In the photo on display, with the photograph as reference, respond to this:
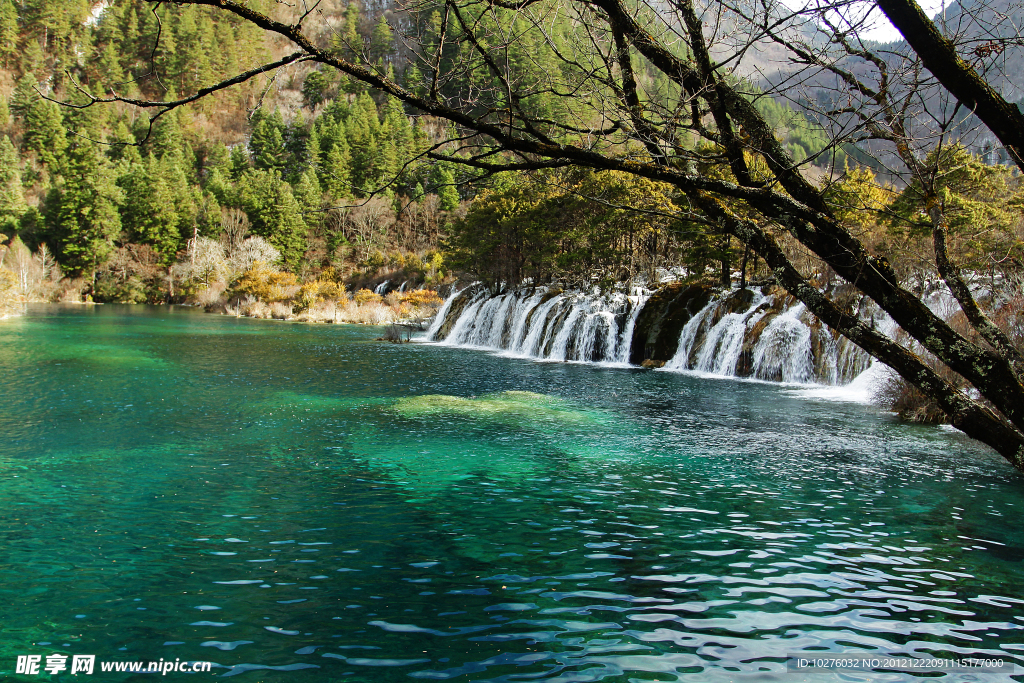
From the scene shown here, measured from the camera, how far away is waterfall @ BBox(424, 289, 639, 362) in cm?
2597

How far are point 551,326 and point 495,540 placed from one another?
2131cm

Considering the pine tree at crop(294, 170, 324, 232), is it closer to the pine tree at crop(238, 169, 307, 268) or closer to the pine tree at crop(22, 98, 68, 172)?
the pine tree at crop(238, 169, 307, 268)

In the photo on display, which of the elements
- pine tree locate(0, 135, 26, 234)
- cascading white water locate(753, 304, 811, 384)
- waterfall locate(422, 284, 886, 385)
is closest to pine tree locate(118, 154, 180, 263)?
pine tree locate(0, 135, 26, 234)

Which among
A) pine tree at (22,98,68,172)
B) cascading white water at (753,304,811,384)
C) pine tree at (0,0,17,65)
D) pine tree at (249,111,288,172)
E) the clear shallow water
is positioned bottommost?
the clear shallow water

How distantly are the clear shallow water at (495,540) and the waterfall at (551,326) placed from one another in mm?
11955

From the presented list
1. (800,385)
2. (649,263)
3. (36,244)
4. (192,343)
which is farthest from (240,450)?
(36,244)

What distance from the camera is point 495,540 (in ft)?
21.8

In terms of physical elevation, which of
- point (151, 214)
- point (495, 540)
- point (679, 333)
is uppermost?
point (151, 214)

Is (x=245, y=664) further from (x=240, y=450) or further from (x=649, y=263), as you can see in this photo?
(x=649, y=263)

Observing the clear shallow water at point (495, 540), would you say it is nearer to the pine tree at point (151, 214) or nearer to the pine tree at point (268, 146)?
the pine tree at point (151, 214)

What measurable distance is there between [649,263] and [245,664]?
29.8 m

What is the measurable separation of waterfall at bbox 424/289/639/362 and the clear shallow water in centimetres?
1195

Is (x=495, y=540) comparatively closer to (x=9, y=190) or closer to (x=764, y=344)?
(x=764, y=344)

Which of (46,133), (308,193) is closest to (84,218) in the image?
(46,133)
